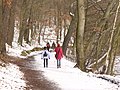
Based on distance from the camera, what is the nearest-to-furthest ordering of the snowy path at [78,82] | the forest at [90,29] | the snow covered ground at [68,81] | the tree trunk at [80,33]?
1. the snow covered ground at [68,81]
2. the snowy path at [78,82]
3. the tree trunk at [80,33]
4. the forest at [90,29]

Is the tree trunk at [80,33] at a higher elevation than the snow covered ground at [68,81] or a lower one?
higher

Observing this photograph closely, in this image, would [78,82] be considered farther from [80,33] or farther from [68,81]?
[80,33]

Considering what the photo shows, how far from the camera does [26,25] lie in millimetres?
52219

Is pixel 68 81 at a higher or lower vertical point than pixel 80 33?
lower

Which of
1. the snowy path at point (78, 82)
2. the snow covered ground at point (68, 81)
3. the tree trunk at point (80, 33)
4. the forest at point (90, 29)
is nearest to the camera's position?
the snow covered ground at point (68, 81)

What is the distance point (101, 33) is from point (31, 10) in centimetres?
3023

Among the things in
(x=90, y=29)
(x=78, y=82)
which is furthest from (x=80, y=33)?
(x=90, y=29)

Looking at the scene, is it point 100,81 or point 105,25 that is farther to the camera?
point 105,25

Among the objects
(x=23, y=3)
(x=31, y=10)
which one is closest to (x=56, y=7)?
(x=31, y=10)

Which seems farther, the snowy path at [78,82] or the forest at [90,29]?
the forest at [90,29]

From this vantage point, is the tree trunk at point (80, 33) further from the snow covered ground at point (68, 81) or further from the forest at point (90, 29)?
the snow covered ground at point (68, 81)

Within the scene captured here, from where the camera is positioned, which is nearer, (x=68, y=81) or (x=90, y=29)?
(x=68, y=81)

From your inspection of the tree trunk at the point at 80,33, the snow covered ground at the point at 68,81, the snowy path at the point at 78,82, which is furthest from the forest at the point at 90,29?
the snow covered ground at the point at 68,81

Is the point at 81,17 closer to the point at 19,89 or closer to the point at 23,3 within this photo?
the point at 19,89
